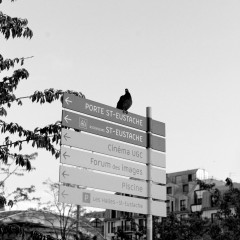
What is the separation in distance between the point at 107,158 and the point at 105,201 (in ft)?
2.81

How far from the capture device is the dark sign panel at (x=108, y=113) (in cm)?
1191

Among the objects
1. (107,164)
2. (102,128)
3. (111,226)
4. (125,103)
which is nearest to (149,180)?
(107,164)

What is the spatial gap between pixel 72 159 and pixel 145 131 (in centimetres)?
248

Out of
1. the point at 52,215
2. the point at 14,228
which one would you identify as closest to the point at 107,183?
the point at 14,228

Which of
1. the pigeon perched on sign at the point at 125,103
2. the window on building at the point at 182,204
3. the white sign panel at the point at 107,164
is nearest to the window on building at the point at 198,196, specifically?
the window on building at the point at 182,204

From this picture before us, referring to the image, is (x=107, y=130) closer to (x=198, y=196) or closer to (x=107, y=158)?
(x=107, y=158)

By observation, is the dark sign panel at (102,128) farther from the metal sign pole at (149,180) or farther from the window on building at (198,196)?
the window on building at (198,196)

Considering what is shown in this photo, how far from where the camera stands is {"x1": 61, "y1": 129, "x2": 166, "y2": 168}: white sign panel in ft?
38.0

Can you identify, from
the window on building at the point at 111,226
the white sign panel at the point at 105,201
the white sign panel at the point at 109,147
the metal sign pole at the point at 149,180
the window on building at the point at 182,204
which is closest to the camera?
the white sign panel at the point at 105,201

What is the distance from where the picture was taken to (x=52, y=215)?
150 feet

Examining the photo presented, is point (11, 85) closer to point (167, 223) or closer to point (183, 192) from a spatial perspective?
point (167, 223)

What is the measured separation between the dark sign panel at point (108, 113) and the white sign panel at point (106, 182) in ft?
4.00

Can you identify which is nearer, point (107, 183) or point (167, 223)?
point (107, 183)

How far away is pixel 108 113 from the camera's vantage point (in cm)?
1266
